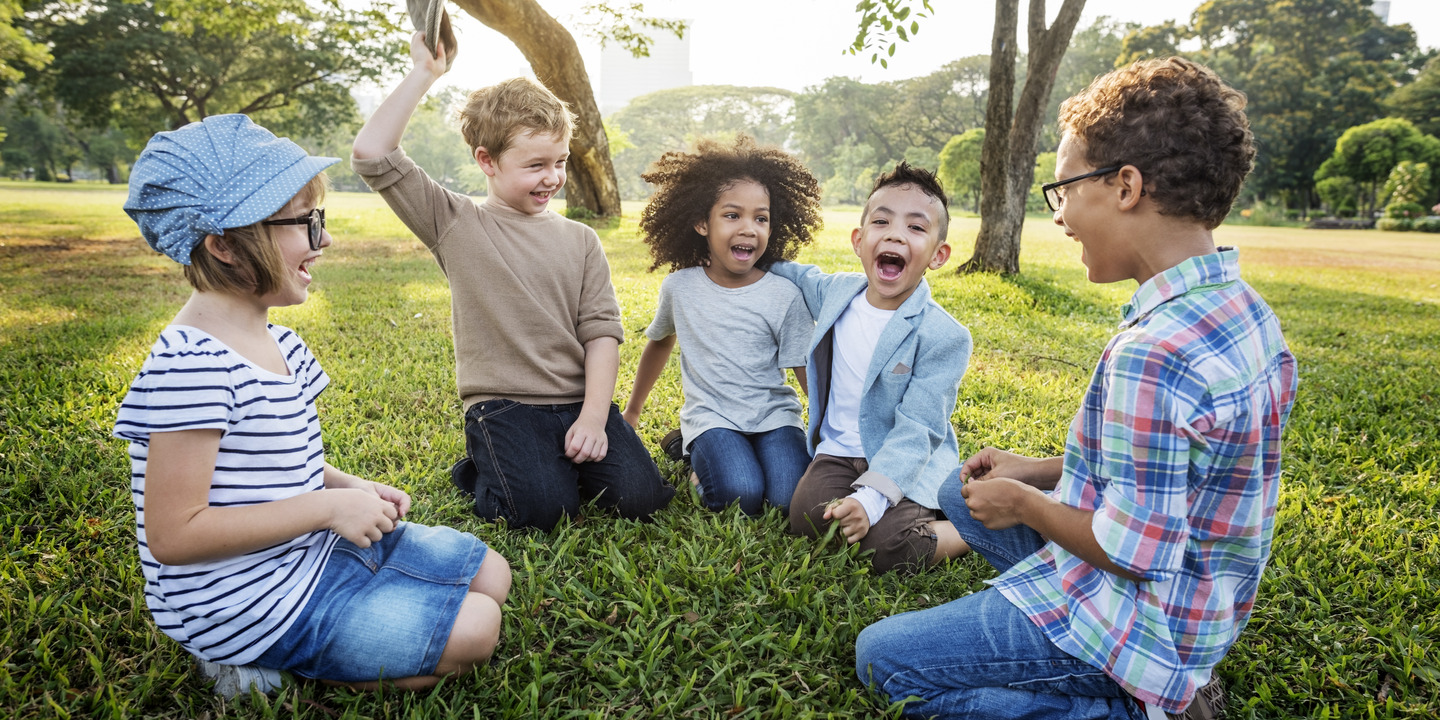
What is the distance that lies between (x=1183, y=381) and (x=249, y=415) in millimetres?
1859

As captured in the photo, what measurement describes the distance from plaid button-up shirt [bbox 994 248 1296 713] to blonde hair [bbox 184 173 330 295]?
5.79 feet

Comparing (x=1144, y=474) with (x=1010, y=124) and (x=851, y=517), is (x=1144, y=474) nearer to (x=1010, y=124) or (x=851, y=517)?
(x=851, y=517)

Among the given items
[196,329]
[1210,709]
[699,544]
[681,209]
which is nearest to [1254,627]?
[1210,709]

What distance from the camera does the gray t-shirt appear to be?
10.3ft

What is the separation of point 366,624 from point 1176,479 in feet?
5.57

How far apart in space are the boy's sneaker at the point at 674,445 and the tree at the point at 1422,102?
5094 centimetres

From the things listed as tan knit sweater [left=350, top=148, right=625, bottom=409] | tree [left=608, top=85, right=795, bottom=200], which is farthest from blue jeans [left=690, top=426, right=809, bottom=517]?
tree [left=608, top=85, right=795, bottom=200]

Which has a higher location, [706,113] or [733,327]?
[706,113]

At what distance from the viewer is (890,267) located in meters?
2.73

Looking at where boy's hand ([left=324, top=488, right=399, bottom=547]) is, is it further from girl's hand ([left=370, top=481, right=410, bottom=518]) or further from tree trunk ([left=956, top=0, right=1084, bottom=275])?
tree trunk ([left=956, top=0, right=1084, bottom=275])

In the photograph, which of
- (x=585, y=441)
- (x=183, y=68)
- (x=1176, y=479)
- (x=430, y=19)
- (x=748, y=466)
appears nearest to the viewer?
(x=1176, y=479)

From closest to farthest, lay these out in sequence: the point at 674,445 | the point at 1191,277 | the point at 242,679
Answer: the point at 1191,277
the point at 242,679
the point at 674,445

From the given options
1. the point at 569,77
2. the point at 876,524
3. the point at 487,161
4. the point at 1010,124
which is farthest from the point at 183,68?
the point at 876,524

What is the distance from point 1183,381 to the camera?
143 cm
